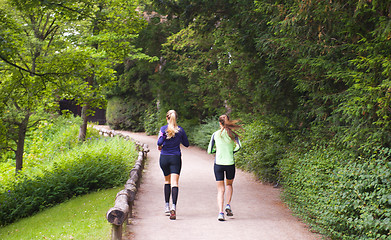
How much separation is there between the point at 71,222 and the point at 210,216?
2.98m

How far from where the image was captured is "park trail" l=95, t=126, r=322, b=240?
20.5 ft

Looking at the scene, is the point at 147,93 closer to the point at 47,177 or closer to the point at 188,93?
the point at 188,93

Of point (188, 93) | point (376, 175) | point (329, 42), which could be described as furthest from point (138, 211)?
point (188, 93)

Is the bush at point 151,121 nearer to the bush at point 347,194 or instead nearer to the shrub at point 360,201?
the bush at point 347,194

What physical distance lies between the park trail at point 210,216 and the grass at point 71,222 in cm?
67

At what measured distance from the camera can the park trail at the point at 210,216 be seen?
6.23m

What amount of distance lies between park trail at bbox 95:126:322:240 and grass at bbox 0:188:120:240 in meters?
0.67

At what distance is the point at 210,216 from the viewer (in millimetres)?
7496

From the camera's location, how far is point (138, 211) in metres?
7.95

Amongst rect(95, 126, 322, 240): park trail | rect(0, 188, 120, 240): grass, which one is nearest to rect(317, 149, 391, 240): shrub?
rect(95, 126, 322, 240): park trail

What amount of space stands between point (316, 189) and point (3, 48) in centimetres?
793

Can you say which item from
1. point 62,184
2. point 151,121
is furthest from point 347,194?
point 151,121

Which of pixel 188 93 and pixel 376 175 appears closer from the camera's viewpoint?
pixel 376 175

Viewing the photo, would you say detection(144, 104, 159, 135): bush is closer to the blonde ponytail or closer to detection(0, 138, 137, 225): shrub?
detection(0, 138, 137, 225): shrub
